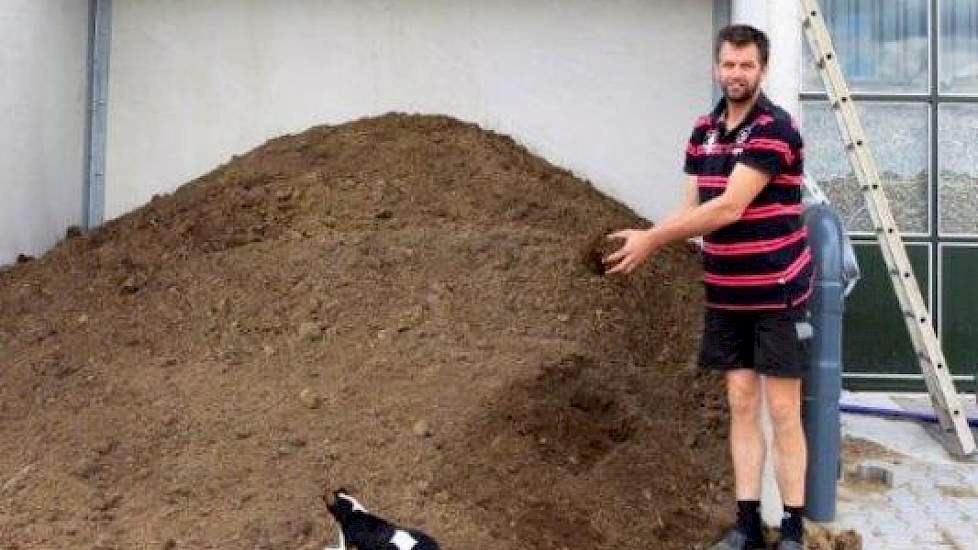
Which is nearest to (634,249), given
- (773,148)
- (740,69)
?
(773,148)

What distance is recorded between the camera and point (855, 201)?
305 inches

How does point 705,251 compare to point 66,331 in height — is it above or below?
above

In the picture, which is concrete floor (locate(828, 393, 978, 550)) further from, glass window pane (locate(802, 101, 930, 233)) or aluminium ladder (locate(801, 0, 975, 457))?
glass window pane (locate(802, 101, 930, 233))

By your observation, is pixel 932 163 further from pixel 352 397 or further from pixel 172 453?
pixel 172 453

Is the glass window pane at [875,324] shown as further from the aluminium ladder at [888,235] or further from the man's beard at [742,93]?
the man's beard at [742,93]

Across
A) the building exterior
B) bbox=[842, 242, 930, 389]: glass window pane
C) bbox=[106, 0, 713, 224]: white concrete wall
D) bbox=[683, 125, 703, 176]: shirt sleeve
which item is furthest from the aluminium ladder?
bbox=[683, 125, 703, 176]: shirt sleeve

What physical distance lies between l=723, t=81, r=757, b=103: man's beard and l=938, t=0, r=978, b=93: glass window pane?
4806mm

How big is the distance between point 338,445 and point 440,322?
103cm

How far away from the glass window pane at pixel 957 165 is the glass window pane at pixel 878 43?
385mm

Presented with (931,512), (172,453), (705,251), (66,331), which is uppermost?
(705,251)

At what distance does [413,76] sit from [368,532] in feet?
15.9

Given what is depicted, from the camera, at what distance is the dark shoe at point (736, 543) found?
154 inches

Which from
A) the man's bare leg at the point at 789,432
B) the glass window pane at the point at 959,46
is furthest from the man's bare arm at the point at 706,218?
the glass window pane at the point at 959,46

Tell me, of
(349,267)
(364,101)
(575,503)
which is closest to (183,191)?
(364,101)
